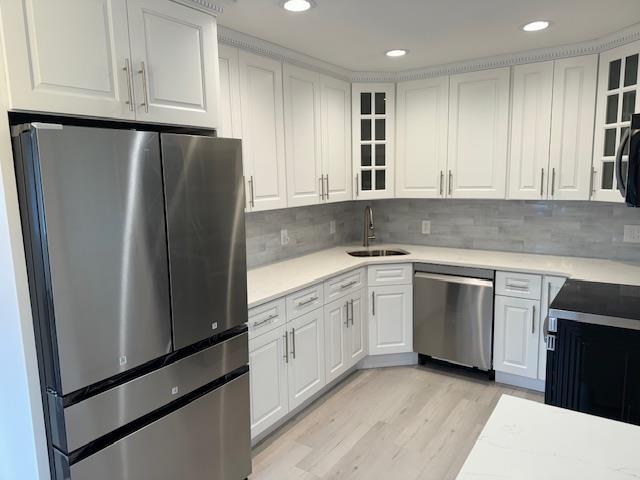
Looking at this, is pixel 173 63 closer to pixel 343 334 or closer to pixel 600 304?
pixel 343 334

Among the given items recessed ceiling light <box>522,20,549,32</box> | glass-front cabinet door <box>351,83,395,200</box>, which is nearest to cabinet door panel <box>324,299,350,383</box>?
glass-front cabinet door <box>351,83,395,200</box>

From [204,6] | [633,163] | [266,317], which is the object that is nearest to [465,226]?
[633,163]

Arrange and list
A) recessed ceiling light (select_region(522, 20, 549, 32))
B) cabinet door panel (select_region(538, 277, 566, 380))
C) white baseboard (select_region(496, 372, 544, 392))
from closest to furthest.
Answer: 1. recessed ceiling light (select_region(522, 20, 549, 32))
2. cabinet door panel (select_region(538, 277, 566, 380))
3. white baseboard (select_region(496, 372, 544, 392))

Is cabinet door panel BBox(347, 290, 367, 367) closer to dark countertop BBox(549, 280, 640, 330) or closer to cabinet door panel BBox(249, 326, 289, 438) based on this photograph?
cabinet door panel BBox(249, 326, 289, 438)

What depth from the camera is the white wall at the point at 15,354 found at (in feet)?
4.33

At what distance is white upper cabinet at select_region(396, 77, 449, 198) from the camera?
3.42m

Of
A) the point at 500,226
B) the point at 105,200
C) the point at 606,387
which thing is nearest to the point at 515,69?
the point at 500,226

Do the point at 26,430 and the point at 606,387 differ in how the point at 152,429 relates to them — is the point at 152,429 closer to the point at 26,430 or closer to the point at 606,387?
the point at 26,430

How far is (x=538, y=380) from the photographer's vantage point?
9.95 feet

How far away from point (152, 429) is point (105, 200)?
896mm

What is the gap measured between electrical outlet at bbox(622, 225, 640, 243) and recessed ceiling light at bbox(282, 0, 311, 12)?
2.65 metres

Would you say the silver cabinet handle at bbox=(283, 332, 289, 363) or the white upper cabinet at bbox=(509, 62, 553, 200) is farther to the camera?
the white upper cabinet at bbox=(509, 62, 553, 200)

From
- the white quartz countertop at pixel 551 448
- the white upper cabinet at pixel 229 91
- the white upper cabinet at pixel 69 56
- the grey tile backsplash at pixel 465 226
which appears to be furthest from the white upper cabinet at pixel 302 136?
the white quartz countertop at pixel 551 448

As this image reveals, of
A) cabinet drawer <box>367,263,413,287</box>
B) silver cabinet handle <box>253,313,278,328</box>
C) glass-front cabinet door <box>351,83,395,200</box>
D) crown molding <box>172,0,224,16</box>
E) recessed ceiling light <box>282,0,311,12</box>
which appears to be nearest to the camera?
crown molding <box>172,0,224,16</box>
